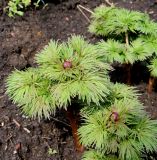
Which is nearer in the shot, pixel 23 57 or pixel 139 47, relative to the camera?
pixel 139 47

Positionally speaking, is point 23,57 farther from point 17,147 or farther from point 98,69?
point 98,69

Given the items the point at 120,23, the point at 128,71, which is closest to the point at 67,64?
the point at 120,23

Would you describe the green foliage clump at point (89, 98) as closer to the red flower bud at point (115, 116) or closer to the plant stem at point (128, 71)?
the red flower bud at point (115, 116)

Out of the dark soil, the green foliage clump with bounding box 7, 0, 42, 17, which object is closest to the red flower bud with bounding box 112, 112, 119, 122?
the dark soil

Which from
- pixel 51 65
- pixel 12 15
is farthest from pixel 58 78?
pixel 12 15

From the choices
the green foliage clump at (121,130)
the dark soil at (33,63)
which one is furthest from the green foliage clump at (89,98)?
the dark soil at (33,63)
